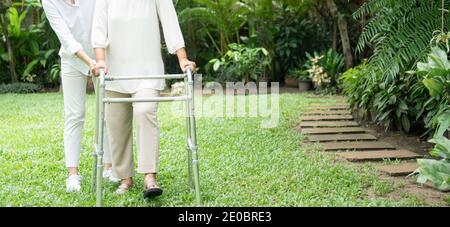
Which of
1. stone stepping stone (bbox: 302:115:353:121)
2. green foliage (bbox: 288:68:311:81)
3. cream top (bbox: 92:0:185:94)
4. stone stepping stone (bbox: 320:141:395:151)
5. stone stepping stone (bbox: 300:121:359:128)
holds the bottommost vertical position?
stone stepping stone (bbox: 320:141:395:151)

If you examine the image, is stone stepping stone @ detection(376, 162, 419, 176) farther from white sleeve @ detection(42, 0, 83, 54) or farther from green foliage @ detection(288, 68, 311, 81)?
green foliage @ detection(288, 68, 311, 81)

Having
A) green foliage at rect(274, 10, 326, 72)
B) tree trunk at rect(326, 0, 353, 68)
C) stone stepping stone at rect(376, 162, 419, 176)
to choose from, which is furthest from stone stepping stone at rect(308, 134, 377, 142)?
green foliage at rect(274, 10, 326, 72)

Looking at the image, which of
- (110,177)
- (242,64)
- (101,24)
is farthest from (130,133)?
(242,64)

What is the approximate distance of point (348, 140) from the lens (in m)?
5.22

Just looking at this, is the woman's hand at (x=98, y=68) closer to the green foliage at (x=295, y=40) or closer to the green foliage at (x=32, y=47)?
the green foliage at (x=295, y=40)

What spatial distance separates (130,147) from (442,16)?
6.80ft

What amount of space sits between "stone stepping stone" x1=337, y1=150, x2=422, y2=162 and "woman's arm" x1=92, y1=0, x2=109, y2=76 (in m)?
2.15

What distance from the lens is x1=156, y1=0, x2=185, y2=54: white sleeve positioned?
3300 millimetres

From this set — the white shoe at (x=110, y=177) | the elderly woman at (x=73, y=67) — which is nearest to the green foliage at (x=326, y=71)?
the white shoe at (x=110, y=177)

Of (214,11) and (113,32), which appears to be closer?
(113,32)

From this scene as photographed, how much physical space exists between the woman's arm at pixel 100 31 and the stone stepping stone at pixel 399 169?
210cm
